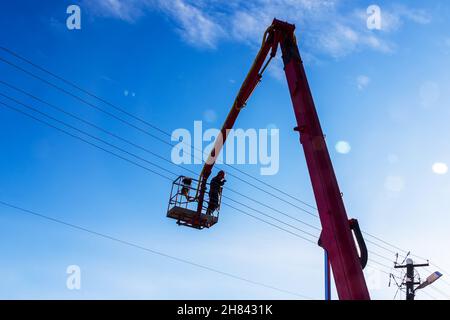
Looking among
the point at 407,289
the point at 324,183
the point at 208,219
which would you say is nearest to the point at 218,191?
the point at 208,219

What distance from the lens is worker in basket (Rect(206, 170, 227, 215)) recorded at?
46.3 ft

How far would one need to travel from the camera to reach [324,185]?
684 cm

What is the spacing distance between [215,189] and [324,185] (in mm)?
7768

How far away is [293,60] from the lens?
28.3 ft

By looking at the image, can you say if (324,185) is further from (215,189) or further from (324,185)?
(215,189)

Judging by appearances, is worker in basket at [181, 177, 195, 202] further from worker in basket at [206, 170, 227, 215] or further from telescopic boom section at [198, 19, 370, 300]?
A: telescopic boom section at [198, 19, 370, 300]

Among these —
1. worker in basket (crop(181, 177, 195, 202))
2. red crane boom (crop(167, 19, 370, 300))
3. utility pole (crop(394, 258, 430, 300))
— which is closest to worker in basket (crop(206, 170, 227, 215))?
worker in basket (crop(181, 177, 195, 202))

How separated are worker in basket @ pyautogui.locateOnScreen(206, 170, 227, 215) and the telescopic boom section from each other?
5.81 m

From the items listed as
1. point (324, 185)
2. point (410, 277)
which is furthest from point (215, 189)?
point (410, 277)

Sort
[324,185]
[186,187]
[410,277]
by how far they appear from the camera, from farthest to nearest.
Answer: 1. [410,277]
2. [186,187]
3. [324,185]

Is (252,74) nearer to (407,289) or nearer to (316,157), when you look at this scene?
(316,157)

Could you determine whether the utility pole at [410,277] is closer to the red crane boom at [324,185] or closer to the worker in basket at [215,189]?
the worker in basket at [215,189]

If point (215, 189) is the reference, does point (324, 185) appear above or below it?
below

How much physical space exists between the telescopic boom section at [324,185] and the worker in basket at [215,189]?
581 cm
